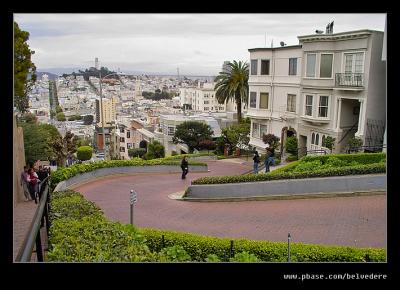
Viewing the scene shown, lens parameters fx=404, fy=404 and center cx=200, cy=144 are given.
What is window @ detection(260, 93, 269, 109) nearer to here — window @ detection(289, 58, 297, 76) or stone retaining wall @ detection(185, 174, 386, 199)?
window @ detection(289, 58, 297, 76)

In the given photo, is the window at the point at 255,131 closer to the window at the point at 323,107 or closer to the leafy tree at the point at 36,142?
the window at the point at 323,107

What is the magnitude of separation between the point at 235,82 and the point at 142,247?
102 ft

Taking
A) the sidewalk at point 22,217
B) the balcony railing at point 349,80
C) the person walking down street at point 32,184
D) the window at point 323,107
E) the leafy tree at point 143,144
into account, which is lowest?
the leafy tree at point 143,144

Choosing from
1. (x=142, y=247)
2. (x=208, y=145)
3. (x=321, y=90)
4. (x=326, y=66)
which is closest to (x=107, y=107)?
(x=208, y=145)

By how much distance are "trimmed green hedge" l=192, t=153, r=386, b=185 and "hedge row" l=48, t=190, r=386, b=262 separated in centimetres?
624

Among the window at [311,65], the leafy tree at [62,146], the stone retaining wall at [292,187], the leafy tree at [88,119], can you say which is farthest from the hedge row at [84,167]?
the window at [311,65]

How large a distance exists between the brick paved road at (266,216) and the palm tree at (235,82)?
2211 cm

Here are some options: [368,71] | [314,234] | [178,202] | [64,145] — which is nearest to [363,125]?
[368,71]

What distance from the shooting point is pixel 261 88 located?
95.5 feet

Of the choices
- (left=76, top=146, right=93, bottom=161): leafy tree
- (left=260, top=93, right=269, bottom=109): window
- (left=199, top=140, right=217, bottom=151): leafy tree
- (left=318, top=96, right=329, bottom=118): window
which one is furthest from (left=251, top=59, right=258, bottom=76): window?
(left=76, top=146, right=93, bottom=161): leafy tree

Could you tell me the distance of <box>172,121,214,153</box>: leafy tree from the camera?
130 ft

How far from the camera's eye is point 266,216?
1072 centimetres

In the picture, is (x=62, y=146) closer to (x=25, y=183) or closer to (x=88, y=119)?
(x=88, y=119)

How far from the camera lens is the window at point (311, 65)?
2398 centimetres
